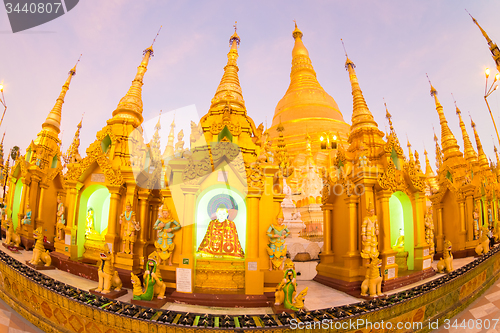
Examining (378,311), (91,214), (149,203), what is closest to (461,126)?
(378,311)

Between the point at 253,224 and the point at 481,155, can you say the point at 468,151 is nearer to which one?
the point at 481,155

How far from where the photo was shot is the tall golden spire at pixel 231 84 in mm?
10237

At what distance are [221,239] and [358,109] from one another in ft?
31.9

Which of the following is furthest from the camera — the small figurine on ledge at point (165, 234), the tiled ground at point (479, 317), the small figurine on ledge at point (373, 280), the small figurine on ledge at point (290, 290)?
the small figurine on ledge at point (373, 280)

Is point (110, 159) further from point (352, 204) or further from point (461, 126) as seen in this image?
point (461, 126)

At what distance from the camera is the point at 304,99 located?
30203 mm

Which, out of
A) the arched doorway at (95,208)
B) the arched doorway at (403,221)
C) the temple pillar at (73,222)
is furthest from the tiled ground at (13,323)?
the arched doorway at (403,221)

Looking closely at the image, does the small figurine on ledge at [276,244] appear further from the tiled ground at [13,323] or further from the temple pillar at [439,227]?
the temple pillar at [439,227]

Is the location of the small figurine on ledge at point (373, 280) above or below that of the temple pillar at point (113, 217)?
below

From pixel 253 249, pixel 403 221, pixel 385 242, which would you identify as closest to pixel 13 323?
pixel 253 249

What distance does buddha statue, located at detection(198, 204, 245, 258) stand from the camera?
7227 millimetres

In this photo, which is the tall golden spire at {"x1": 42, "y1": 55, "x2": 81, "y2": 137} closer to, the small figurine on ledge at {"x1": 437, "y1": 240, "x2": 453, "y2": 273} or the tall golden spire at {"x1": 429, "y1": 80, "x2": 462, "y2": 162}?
the small figurine on ledge at {"x1": 437, "y1": 240, "x2": 453, "y2": 273}

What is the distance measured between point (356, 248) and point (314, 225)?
318 inches

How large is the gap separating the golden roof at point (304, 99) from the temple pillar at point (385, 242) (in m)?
20.2
